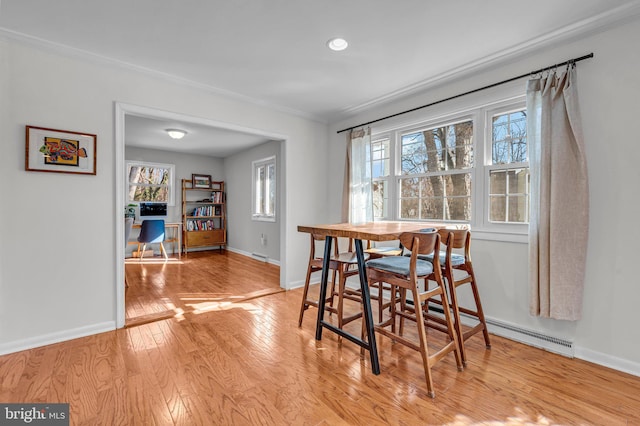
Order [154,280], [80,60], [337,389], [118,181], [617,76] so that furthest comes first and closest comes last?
[154,280], [118,181], [80,60], [617,76], [337,389]

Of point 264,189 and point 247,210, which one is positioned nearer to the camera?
point 264,189

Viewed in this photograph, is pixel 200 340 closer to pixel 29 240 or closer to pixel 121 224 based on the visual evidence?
pixel 121 224

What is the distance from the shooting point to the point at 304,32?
2096 mm

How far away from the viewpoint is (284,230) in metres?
3.85

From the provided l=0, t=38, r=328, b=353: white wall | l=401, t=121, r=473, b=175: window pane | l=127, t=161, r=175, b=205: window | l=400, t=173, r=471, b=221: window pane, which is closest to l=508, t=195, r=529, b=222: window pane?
l=400, t=173, r=471, b=221: window pane

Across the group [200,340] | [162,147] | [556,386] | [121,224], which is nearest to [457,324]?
[556,386]

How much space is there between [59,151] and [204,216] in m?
4.51

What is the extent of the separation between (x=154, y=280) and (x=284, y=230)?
2.08 m

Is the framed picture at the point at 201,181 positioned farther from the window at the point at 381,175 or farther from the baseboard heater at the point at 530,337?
the baseboard heater at the point at 530,337

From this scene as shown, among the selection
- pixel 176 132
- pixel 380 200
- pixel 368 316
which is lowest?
pixel 368 316

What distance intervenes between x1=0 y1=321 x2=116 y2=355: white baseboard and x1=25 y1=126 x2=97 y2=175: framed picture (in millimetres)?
1284

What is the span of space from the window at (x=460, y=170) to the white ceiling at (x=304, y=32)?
50 centimetres

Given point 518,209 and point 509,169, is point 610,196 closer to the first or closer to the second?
point 518,209

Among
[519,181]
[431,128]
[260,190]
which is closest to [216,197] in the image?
[260,190]
